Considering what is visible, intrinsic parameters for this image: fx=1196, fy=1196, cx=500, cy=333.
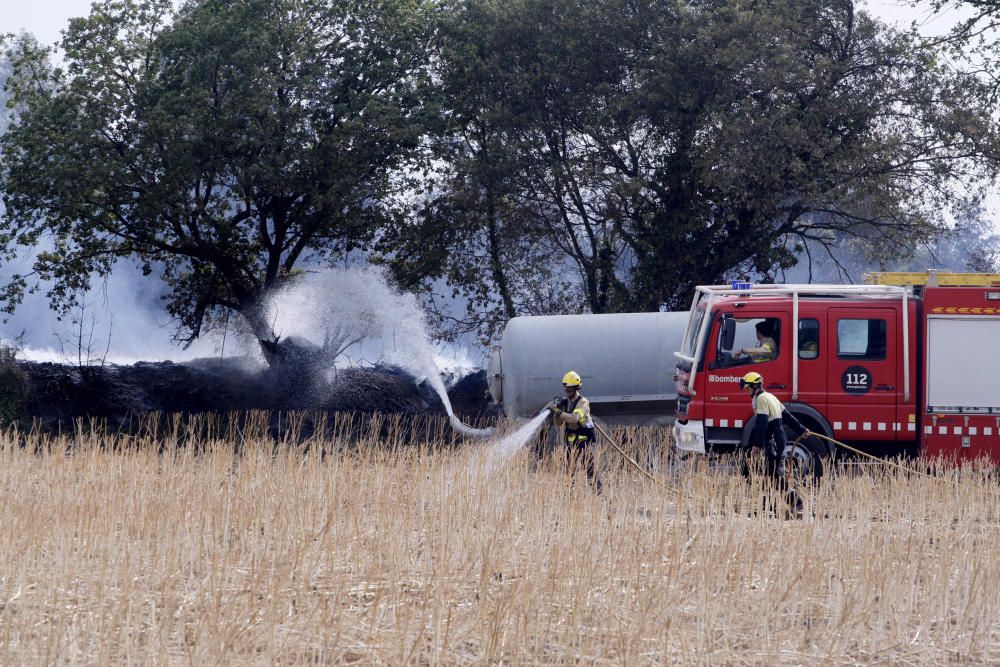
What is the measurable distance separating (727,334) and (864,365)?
177cm

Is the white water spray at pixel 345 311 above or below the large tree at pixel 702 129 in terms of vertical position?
below

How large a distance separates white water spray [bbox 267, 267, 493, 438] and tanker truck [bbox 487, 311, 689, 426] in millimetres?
8894

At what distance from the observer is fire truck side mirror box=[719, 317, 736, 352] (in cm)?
1559

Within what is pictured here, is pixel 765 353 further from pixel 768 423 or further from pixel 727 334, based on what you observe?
pixel 768 423

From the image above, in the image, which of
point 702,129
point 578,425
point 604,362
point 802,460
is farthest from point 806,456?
point 702,129

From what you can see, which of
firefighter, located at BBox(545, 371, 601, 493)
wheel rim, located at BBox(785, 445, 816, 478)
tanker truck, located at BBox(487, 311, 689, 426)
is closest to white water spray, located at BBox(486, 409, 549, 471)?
tanker truck, located at BBox(487, 311, 689, 426)

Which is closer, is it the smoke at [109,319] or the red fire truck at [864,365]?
the red fire truck at [864,365]

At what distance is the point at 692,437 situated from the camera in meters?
15.5

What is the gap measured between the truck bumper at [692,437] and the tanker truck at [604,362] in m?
3.43

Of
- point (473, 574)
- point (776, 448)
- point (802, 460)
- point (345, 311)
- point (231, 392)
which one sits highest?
point (345, 311)

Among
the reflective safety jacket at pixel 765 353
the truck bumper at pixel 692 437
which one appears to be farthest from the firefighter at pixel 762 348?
the truck bumper at pixel 692 437

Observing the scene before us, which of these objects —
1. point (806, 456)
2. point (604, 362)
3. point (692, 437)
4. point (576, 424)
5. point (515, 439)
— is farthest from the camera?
point (604, 362)

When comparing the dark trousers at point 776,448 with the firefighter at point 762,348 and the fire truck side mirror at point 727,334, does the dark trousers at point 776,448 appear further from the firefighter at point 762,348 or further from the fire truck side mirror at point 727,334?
the fire truck side mirror at point 727,334

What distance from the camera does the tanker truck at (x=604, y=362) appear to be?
19266mm
